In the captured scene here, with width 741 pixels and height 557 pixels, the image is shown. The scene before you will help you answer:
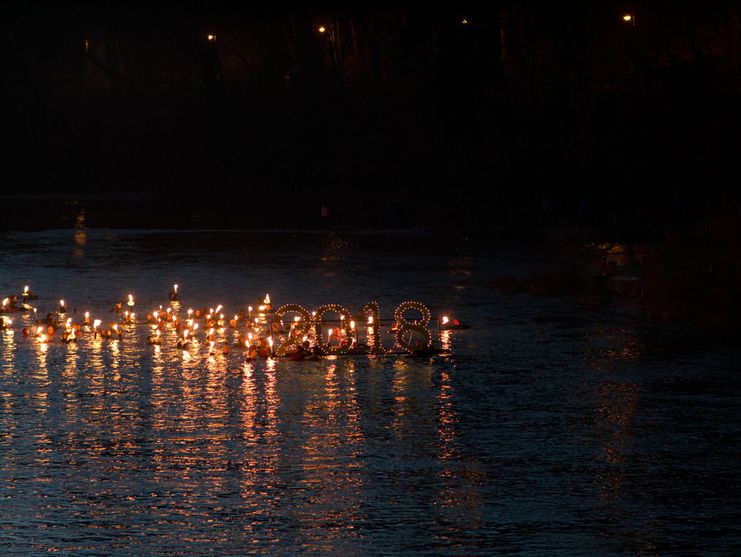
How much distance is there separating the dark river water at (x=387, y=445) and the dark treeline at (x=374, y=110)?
2350 centimetres

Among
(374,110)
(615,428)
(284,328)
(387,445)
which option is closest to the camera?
(387,445)

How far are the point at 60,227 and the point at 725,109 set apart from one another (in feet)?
82.7

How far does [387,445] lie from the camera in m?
13.7

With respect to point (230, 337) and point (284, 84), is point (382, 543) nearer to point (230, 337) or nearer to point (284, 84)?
point (230, 337)

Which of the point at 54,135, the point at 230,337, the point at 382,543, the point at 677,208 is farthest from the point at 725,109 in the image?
the point at 54,135

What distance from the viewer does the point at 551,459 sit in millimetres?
13148

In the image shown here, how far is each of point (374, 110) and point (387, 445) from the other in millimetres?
56150

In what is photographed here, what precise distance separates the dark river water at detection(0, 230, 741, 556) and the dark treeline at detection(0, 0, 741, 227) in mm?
23503

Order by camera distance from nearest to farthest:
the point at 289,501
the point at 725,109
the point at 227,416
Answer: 1. the point at 289,501
2. the point at 227,416
3. the point at 725,109

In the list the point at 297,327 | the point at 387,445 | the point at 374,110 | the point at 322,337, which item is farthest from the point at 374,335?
the point at 374,110

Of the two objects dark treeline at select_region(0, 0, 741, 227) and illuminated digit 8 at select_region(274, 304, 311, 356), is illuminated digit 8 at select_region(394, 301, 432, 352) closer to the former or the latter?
illuminated digit 8 at select_region(274, 304, 311, 356)

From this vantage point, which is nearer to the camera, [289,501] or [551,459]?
[289,501]

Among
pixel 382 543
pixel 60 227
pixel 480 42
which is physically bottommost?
pixel 382 543

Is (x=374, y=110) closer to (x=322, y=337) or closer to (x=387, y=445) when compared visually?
(x=322, y=337)
